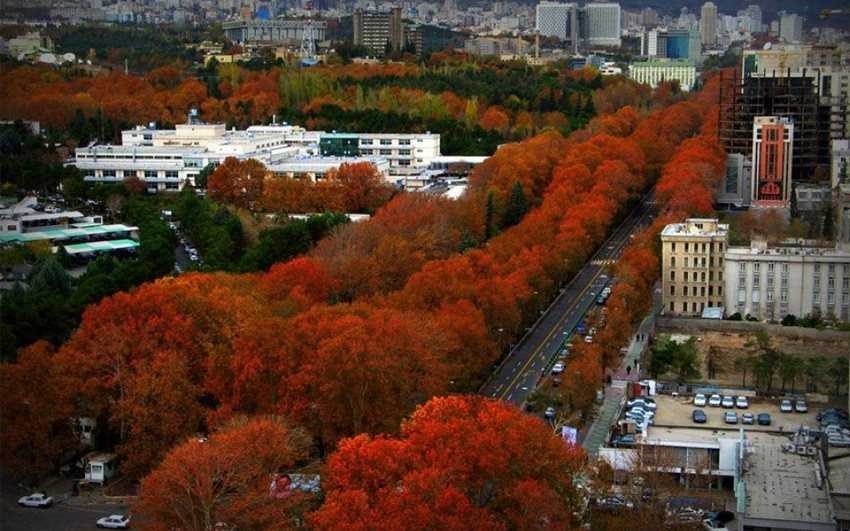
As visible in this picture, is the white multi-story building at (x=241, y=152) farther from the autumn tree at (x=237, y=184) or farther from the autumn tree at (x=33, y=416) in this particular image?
the autumn tree at (x=33, y=416)

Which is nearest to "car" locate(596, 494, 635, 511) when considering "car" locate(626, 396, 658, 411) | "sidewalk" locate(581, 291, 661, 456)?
"sidewalk" locate(581, 291, 661, 456)

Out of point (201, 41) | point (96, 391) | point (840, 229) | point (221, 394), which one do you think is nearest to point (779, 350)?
point (840, 229)

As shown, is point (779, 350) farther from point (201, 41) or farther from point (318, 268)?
point (201, 41)

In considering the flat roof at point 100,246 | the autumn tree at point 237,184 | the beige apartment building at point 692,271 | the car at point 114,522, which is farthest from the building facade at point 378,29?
the car at point 114,522

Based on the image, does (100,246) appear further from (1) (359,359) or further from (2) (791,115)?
(2) (791,115)

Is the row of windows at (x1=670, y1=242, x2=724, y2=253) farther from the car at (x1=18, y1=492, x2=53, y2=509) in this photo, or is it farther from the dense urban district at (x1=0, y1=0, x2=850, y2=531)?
the car at (x1=18, y1=492, x2=53, y2=509)
